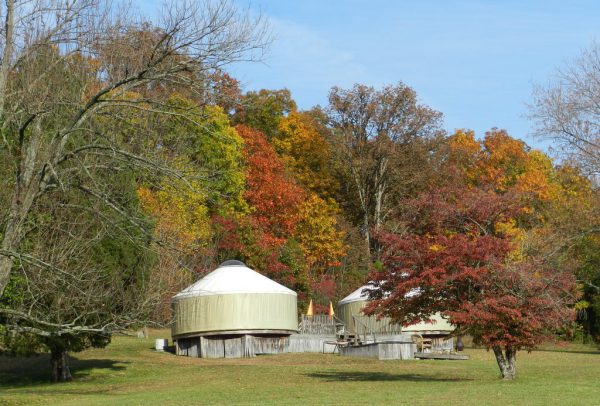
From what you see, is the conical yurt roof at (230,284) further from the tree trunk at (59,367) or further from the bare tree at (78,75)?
the bare tree at (78,75)

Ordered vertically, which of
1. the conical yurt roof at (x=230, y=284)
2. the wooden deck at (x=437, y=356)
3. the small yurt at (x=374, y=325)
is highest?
the conical yurt roof at (x=230, y=284)

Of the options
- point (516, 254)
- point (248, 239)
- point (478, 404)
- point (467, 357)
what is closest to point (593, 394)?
point (478, 404)

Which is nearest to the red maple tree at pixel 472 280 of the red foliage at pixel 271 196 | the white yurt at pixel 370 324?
the white yurt at pixel 370 324

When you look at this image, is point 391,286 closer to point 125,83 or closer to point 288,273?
point 125,83

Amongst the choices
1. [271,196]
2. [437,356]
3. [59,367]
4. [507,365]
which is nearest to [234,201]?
[271,196]

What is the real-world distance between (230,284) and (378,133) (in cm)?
2386

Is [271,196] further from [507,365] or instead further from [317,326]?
[507,365]

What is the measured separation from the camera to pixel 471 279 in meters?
24.0

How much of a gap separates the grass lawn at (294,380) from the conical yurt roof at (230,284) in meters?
2.85

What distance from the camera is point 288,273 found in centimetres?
4950

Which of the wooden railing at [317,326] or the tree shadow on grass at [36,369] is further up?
the wooden railing at [317,326]

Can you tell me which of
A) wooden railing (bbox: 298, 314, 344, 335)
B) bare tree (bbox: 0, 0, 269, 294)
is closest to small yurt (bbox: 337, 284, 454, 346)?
wooden railing (bbox: 298, 314, 344, 335)

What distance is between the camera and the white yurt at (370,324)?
43.1 metres

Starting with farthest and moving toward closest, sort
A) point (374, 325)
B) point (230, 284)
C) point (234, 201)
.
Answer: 1. point (234, 201)
2. point (374, 325)
3. point (230, 284)
